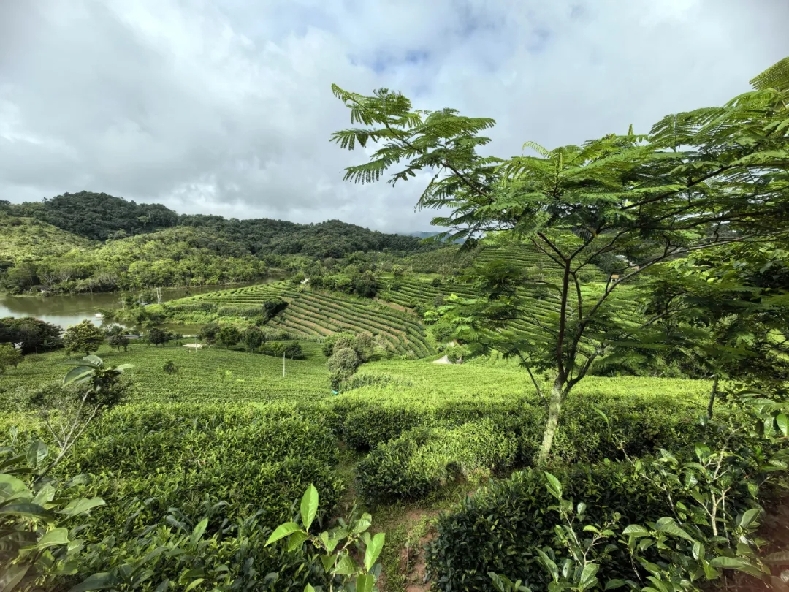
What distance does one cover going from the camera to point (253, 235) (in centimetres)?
14612

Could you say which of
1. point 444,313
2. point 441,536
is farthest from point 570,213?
point 441,536

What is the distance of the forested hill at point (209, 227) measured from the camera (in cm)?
11981

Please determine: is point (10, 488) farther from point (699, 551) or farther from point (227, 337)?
point (227, 337)

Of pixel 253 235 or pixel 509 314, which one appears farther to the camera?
pixel 253 235

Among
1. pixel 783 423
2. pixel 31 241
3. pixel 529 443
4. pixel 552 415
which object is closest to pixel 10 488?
pixel 783 423

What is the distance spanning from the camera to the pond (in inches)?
2258

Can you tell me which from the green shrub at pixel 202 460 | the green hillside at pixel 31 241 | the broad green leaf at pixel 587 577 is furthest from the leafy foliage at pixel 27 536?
the green hillside at pixel 31 241

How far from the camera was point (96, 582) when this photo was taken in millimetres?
1063

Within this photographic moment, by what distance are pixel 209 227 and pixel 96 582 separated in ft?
550

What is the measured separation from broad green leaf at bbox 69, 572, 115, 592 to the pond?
7288cm

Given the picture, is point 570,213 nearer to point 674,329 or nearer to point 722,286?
point 722,286

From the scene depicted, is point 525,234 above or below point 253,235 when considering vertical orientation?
below

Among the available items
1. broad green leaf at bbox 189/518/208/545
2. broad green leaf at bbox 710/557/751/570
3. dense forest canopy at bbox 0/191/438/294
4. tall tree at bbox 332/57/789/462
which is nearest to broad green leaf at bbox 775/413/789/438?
broad green leaf at bbox 710/557/751/570

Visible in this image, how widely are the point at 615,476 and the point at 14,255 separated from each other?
12854 centimetres
